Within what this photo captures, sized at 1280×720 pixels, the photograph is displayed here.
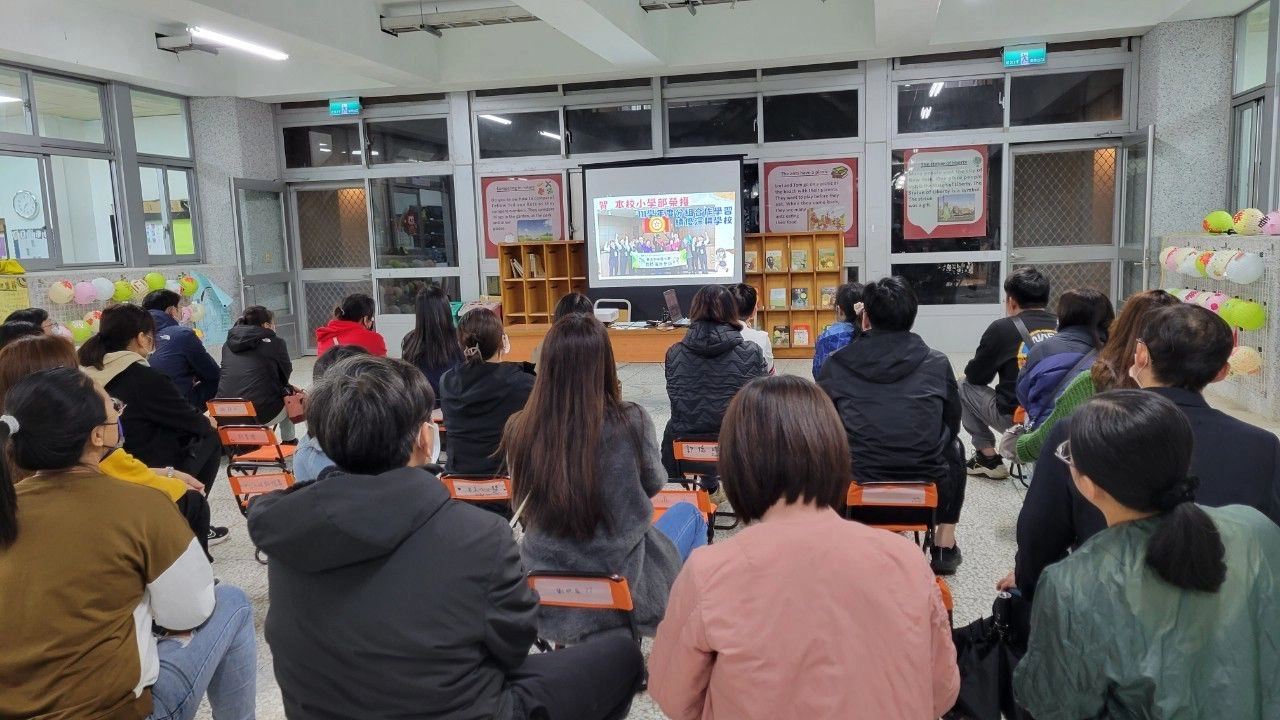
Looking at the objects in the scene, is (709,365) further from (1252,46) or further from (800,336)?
(1252,46)

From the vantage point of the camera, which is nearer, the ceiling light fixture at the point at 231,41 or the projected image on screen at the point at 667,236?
the ceiling light fixture at the point at 231,41

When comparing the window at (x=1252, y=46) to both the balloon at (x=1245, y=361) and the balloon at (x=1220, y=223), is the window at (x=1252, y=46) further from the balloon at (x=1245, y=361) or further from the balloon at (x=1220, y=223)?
the balloon at (x=1245, y=361)

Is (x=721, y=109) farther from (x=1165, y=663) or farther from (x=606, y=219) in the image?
(x=1165, y=663)

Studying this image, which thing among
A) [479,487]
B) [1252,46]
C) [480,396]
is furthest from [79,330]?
[1252,46]

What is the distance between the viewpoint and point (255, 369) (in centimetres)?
467

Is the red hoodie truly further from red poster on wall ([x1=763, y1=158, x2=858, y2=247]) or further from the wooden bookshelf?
red poster on wall ([x1=763, y1=158, x2=858, y2=247])

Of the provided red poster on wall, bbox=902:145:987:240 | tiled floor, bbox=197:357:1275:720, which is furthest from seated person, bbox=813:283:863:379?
red poster on wall, bbox=902:145:987:240

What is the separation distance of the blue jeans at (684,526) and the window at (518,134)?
6.75 m

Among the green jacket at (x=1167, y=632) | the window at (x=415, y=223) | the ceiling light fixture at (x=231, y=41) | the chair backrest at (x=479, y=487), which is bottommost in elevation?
the chair backrest at (x=479, y=487)

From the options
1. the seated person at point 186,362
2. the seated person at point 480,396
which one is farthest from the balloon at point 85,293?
the seated person at point 480,396

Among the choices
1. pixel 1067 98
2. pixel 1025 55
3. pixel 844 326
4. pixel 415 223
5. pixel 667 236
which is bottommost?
pixel 844 326

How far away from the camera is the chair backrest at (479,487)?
2820mm

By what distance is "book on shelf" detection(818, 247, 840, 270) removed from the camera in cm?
802

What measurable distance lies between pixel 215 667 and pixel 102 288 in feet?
20.7
